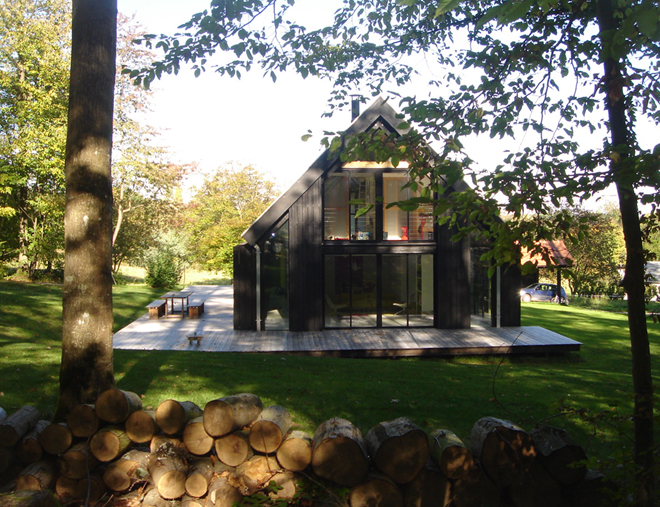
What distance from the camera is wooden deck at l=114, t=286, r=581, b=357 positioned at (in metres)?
11.4

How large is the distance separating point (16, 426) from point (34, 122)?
2350 cm

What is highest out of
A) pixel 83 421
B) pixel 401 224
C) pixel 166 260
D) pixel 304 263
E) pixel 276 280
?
pixel 401 224

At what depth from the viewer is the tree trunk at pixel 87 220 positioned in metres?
4.65

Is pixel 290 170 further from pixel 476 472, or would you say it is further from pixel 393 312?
pixel 476 472

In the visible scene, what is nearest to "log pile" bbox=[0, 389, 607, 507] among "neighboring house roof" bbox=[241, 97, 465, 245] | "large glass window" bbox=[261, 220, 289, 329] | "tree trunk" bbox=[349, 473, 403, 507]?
"tree trunk" bbox=[349, 473, 403, 507]

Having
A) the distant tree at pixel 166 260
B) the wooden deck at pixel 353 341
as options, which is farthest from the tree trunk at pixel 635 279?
the distant tree at pixel 166 260

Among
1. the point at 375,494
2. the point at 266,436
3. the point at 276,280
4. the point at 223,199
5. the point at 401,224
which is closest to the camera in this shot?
the point at 375,494

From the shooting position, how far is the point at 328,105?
26.9 ft

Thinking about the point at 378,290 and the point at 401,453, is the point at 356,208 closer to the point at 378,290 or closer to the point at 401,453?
the point at 378,290

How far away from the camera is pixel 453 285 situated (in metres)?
14.0

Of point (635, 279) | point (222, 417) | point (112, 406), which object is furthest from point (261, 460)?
point (635, 279)

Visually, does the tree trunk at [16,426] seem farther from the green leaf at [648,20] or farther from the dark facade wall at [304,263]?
the dark facade wall at [304,263]

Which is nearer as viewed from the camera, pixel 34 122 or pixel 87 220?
pixel 87 220

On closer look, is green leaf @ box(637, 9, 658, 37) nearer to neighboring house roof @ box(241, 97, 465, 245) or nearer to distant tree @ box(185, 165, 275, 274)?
neighboring house roof @ box(241, 97, 465, 245)
